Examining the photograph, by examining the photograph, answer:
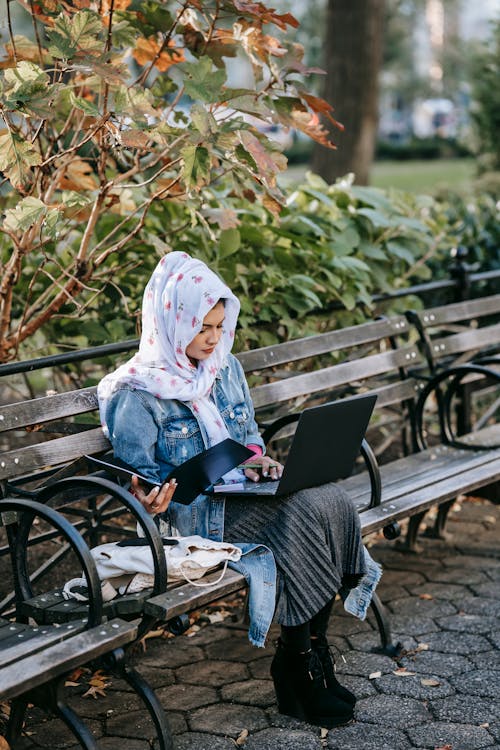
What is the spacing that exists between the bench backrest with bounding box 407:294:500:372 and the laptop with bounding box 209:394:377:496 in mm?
1734

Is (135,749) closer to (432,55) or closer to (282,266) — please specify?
(282,266)

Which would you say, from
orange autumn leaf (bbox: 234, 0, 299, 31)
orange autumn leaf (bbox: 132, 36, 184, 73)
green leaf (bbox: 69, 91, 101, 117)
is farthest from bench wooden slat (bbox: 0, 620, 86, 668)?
orange autumn leaf (bbox: 132, 36, 184, 73)

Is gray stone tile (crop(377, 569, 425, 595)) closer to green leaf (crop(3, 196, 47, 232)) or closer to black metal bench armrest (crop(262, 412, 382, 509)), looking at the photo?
black metal bench armrest (crop(262, 412, 382, 509))

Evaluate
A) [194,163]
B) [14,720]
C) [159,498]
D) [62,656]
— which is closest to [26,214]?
[194,163]

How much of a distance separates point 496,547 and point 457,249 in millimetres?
1751

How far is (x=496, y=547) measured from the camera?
5.26 m

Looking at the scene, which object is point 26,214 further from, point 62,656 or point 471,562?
point 471,562

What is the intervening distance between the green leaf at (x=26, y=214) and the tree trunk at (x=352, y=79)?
6609 mm

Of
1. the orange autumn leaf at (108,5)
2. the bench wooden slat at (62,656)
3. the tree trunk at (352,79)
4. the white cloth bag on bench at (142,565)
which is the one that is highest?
the tree trunk at (352,79)

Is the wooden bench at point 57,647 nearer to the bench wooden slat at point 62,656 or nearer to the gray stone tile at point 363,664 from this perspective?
the bench wooden slat at point 62,656

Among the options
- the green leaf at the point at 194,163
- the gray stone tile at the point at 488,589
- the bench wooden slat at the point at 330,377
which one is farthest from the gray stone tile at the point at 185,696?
the green leaf at the point at 194,163

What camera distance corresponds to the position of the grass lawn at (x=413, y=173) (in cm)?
2720

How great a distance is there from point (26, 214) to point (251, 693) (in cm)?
183

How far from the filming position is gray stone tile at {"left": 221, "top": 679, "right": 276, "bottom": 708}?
3.72 meters
